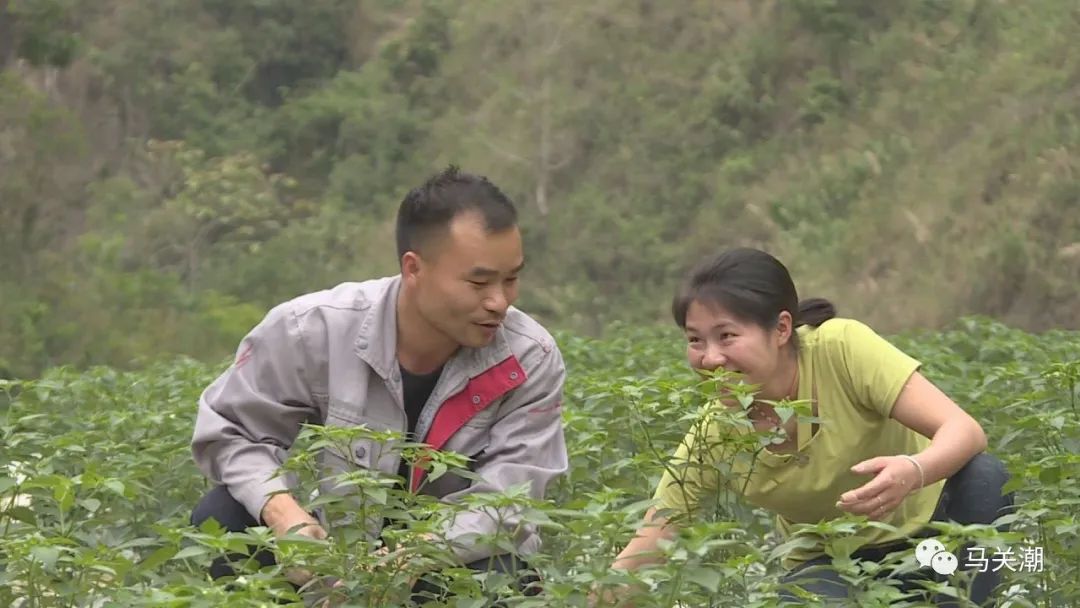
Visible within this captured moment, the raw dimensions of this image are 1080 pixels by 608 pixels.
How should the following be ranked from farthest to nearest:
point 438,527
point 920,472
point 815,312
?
point 815,312, point 920,472, point 438,527

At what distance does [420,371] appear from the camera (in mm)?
4348

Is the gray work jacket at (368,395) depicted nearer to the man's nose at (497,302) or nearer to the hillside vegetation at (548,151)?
the man's nose at (497,302)

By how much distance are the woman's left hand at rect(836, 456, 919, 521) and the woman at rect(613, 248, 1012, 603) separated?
61 millimetres

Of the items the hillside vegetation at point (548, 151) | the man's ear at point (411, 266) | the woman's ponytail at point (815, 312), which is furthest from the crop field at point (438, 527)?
the hillside vegetation at point (548, 151)

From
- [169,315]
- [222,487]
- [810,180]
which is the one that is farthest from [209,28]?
[222,487]

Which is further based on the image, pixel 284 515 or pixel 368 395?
pixel 368 395

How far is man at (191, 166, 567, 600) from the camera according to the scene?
4148 mm

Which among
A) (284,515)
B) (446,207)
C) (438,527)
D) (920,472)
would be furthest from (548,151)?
(438,527)

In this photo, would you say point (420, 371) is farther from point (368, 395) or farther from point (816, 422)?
point (816, 422)

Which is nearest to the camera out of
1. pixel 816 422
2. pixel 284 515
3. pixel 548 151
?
pixel 284 515

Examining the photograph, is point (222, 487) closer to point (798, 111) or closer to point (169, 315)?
point (169, 315)

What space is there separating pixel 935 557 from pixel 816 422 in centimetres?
75

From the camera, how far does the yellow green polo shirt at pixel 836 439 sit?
407 cm

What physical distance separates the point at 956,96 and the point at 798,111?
11.6ft
